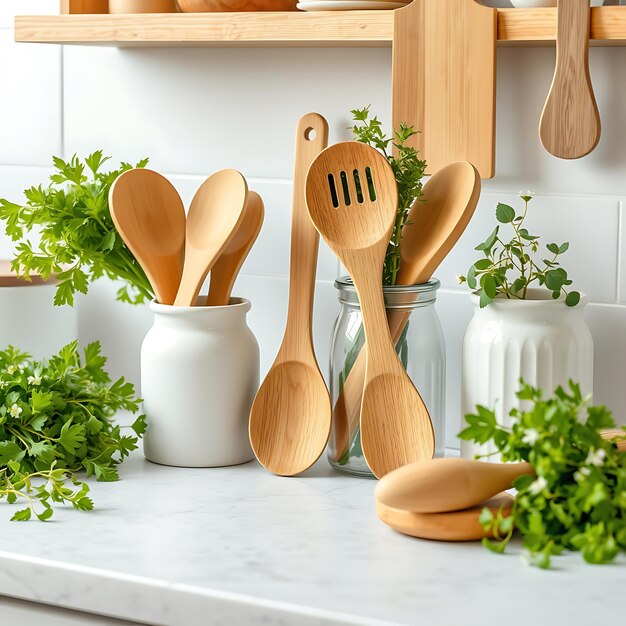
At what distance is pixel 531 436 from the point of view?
0.86 metres

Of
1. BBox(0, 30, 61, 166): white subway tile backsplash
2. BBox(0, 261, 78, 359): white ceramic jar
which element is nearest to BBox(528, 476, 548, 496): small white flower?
BBox(0, 261, 78, 359): white ceramic jar

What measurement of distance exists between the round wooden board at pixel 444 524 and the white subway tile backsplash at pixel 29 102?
2.64ft

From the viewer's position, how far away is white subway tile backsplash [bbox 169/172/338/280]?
1328mm

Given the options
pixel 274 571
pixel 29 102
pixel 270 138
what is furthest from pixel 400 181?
pixel 29 102

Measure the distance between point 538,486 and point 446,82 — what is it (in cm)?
50

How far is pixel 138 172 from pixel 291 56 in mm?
265

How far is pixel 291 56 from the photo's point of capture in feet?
4.30

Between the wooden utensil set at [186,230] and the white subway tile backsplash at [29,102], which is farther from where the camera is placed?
the white subway tile backsplash at [29,102]

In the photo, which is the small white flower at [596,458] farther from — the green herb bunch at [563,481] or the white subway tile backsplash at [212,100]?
the white subway tile backsplash at [212,100]

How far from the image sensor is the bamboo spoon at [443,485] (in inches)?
35.7

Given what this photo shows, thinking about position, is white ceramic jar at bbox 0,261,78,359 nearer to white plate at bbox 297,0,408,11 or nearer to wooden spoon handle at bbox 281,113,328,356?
wooden spoon handle at bbox 281,113,328,356

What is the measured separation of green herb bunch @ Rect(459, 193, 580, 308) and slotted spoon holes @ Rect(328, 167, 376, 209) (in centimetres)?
13

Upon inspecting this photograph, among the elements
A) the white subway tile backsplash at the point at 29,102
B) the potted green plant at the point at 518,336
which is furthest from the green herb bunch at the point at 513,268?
the white subway tile backsplash at the point at 29,102

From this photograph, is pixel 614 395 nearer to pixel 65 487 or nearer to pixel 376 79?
pixel 376 79
